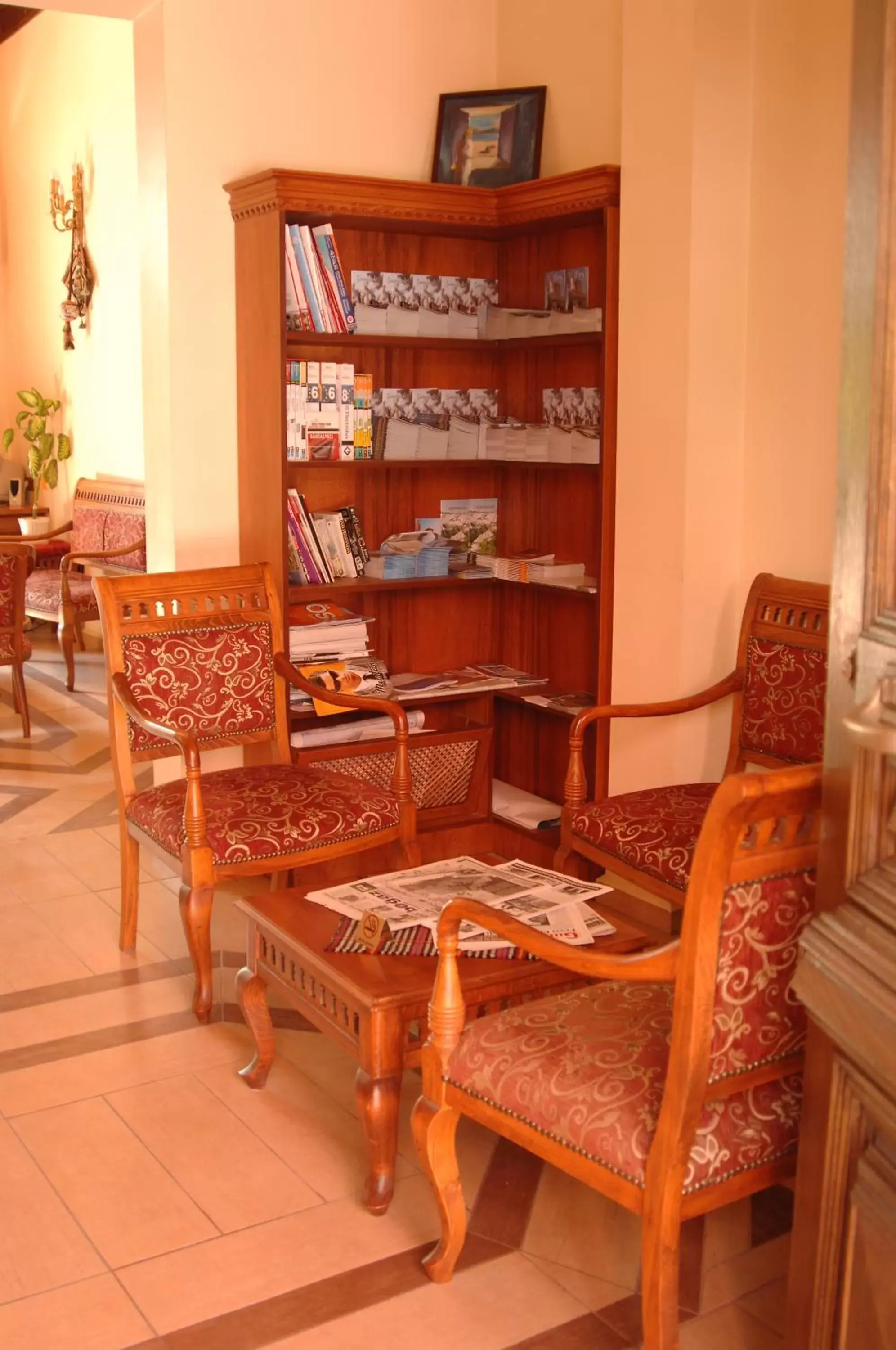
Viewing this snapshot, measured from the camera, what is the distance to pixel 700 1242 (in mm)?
2619

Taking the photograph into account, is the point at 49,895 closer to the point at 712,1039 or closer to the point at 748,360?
the point at 748,360

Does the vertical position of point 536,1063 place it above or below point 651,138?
below

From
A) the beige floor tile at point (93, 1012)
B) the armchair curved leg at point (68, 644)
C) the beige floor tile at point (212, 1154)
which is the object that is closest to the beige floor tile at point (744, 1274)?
the beige floor tile at point (212, 1154)

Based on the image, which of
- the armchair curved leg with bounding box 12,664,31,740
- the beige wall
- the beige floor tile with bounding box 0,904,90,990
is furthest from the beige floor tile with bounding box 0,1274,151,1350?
the armchair curved leg with bounding box 12,664,31,740

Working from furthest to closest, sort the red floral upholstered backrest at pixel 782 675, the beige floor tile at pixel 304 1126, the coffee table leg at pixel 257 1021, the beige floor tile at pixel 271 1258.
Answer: the red floral upholstered backrest at pixel 782 675 → the coffee table leg at pixel 257 1021 → the beige floor tile at pixel 304 1126 → the beige floor tile at pixel 271 1258

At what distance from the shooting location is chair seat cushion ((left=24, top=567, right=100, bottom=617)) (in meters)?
7.55

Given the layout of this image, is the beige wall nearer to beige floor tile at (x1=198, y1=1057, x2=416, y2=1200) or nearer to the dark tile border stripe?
beige floor tile at (x1=198, y1=1057, x2=416, y2=1200)

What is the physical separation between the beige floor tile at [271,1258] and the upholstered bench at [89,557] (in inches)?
192

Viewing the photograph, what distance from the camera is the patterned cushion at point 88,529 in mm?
7918

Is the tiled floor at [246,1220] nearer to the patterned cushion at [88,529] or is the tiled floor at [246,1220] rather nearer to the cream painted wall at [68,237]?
the cream painted wall at [68,237]

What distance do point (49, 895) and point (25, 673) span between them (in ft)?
12.3

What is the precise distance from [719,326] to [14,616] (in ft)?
11.9

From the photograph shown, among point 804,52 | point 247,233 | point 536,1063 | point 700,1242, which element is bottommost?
point 700,1242

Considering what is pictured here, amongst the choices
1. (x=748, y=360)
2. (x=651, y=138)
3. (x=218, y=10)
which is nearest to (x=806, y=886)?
(x=748, y=360)
